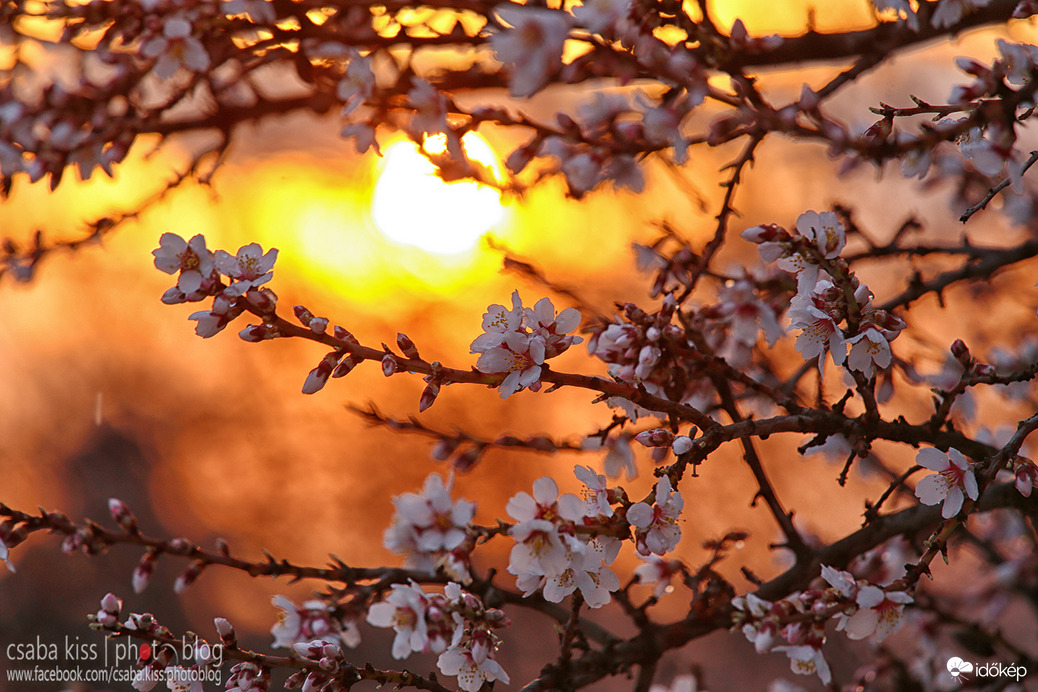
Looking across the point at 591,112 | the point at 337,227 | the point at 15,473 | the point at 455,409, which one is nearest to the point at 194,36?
the point at 591,112

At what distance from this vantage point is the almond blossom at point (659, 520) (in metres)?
1.01

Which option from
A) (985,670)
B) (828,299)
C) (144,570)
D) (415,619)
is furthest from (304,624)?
(985,670)

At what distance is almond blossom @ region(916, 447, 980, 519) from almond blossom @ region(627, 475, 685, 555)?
16.8 inches

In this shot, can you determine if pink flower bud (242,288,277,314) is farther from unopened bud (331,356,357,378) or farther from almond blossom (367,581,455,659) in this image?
almond blossom (367,581,455,659)

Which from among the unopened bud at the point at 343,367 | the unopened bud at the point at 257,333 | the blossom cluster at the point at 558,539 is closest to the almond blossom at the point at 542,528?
the blossom cluster at the point at 558,539

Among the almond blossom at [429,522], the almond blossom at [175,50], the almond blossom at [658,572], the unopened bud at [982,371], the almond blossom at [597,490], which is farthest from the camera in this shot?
the almond blossom at [658,572]

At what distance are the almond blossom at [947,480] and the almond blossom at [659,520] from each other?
43cm

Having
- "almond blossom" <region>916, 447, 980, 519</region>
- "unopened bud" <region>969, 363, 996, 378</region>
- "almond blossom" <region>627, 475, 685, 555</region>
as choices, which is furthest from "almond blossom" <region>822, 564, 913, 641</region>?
"unopened bud" <region>969, 363, 996, 378</region>

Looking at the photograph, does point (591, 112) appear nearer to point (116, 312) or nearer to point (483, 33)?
point (483, 33)

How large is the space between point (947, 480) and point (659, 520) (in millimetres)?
518

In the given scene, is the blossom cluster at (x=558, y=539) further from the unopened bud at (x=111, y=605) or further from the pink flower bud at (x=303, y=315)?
the unopened bud at (x=111, y=605)

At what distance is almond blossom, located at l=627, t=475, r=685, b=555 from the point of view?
3.31 feet

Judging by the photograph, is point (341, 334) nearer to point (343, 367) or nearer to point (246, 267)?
point (343, 367)

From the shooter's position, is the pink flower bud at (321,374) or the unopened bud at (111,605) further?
the unopened bud at (111,605)
